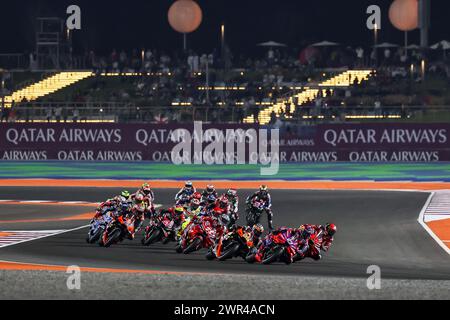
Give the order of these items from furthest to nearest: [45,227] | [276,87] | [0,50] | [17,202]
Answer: [0,50] → [276,87] → [17,202] → [45,227]

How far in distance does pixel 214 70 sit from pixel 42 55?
1234cm

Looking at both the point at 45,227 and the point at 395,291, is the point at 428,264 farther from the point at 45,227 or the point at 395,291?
the point at 45,227

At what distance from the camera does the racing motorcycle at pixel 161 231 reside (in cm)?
2370

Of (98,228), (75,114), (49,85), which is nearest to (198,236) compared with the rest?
(98,228)

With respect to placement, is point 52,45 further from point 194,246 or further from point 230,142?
point 194,246

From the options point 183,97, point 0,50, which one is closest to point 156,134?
point 183,97

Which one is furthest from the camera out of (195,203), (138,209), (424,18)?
(424,18)

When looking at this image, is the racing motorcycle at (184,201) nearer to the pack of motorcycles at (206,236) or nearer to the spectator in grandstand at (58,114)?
the pack of motorcycles at (206,236)

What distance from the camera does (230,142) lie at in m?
51.0

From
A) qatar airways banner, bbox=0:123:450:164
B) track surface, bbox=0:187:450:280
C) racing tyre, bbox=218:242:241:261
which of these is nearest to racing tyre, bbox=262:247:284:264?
track surface, bbox=0:187:450:280

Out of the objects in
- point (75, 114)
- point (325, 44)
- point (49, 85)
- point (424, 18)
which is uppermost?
point (424, 18)

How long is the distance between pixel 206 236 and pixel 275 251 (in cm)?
189

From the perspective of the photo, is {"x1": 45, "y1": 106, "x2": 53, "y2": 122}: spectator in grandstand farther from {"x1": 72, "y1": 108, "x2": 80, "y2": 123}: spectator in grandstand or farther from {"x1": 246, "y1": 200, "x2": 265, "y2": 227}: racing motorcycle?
{"x1": 246, "y1": 200, "x2": 265, "y2": 227}: racing motorcycle

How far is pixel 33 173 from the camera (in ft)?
161
